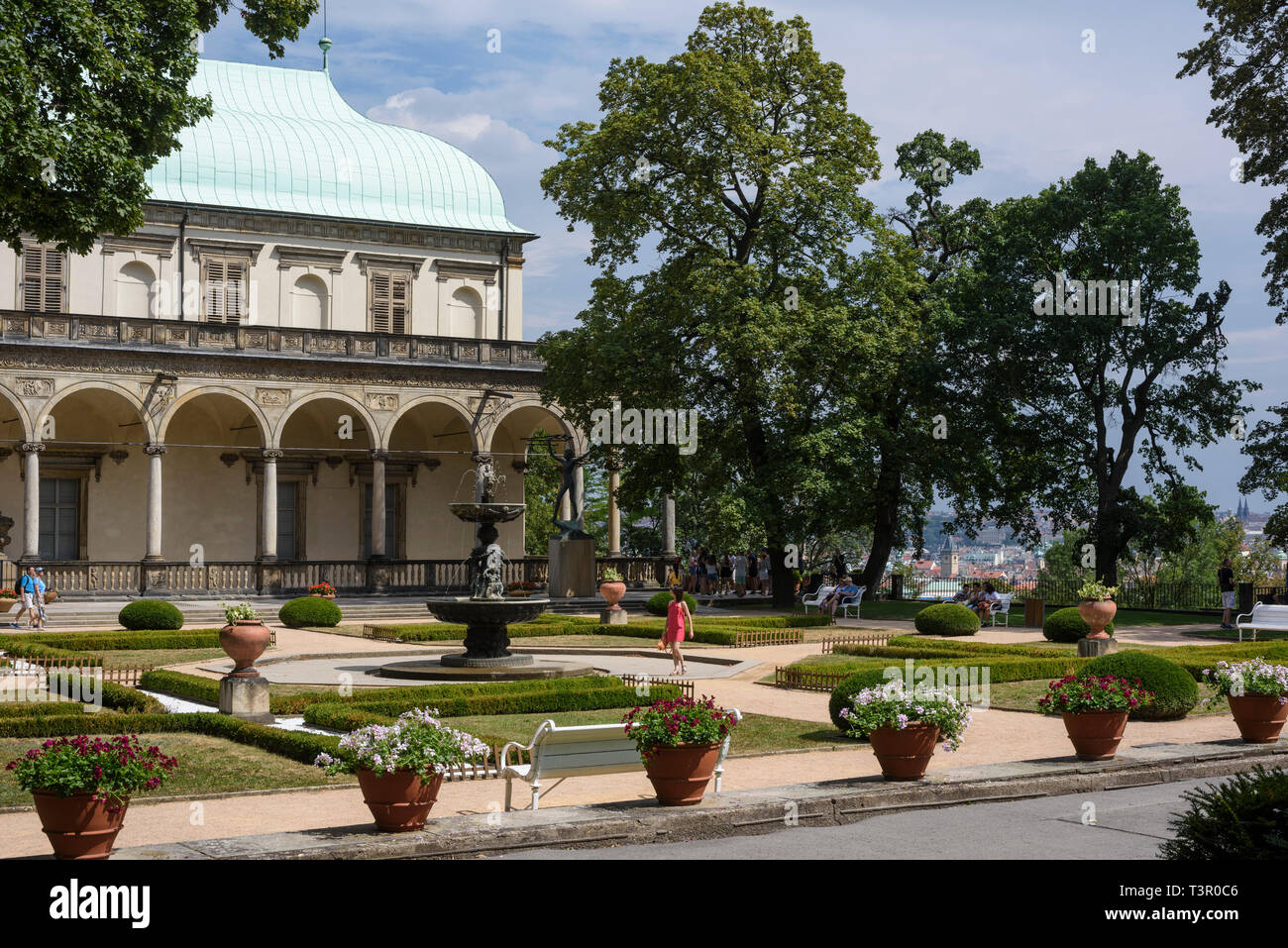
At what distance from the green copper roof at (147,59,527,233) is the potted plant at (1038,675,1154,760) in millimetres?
38078

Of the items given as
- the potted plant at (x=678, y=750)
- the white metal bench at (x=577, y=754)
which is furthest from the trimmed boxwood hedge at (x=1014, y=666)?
the potted plant at (x=678, y=750)

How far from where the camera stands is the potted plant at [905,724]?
476 inches

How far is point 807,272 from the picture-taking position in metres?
39.2

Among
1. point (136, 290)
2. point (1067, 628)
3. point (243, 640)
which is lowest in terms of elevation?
point (1067, 628)

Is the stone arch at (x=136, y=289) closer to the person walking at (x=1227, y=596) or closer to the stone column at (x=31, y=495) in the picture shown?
the stone column at (x=31, y=495)

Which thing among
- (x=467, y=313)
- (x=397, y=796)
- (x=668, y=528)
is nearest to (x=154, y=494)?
(x=467, y=313)

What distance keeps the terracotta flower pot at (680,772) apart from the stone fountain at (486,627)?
1088 centimetres

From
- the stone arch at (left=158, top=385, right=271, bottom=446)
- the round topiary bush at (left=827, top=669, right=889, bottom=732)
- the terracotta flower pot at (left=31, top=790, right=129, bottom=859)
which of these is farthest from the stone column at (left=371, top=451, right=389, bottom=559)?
the terracotta flower pot at (left=31, top=790, right=129, bottom=859)

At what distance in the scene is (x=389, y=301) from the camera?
157 ft

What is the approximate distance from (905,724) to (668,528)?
3483 centimetres

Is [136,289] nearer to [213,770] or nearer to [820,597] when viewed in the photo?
[820,597]

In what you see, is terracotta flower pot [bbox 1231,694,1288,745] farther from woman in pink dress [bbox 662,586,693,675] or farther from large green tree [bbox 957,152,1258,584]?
large green tree [bbox 957,152,1258,584]
